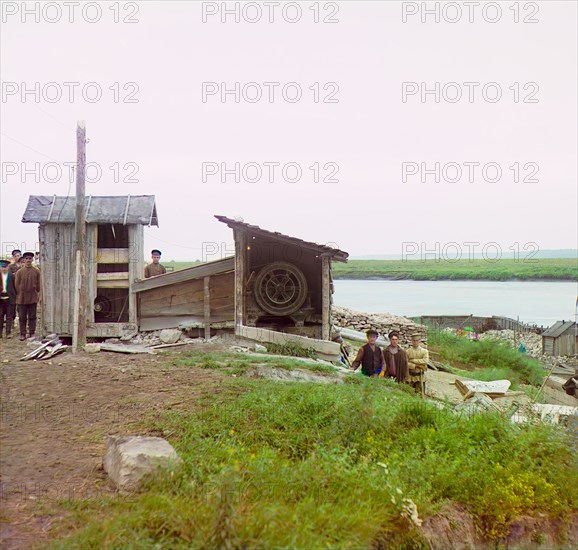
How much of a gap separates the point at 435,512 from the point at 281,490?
60.3 inches

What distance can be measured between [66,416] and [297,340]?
7334 millimetres

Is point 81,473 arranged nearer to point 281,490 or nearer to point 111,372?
point 281,490

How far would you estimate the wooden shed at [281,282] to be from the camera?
14.8 m

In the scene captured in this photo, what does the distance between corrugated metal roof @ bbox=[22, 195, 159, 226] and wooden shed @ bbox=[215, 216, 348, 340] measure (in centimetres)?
259

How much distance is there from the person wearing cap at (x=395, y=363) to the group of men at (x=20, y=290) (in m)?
8.90

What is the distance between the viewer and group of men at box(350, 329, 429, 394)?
11578mm

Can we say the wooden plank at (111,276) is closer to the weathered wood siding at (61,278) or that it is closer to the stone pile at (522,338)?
the weathered wood siding at (61,278)

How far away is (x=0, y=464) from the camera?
5359 mm

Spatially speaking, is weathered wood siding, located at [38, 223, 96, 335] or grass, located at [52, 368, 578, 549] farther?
weathered wood siding, located at [38, 223, 96, 335]

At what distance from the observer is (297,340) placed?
45.2ft

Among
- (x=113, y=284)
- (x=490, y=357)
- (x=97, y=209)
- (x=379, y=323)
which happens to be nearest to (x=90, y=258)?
(x=113, y=284)

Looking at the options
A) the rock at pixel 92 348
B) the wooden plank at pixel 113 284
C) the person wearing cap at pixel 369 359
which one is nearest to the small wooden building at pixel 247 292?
the wooden plank at pixel 113 284

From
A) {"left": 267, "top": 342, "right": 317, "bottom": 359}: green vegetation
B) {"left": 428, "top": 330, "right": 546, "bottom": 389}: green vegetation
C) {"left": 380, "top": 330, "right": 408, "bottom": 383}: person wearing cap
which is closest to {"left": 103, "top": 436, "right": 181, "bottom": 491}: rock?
{"left": 380, "top": 330, "right": 408, "bottom": 383}: person wearing cap

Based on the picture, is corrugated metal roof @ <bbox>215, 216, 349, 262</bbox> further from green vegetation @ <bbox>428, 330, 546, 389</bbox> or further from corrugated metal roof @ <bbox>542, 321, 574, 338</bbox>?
corrugated metal roof @ <bbox>542, 321, 574, 338</bbox>
